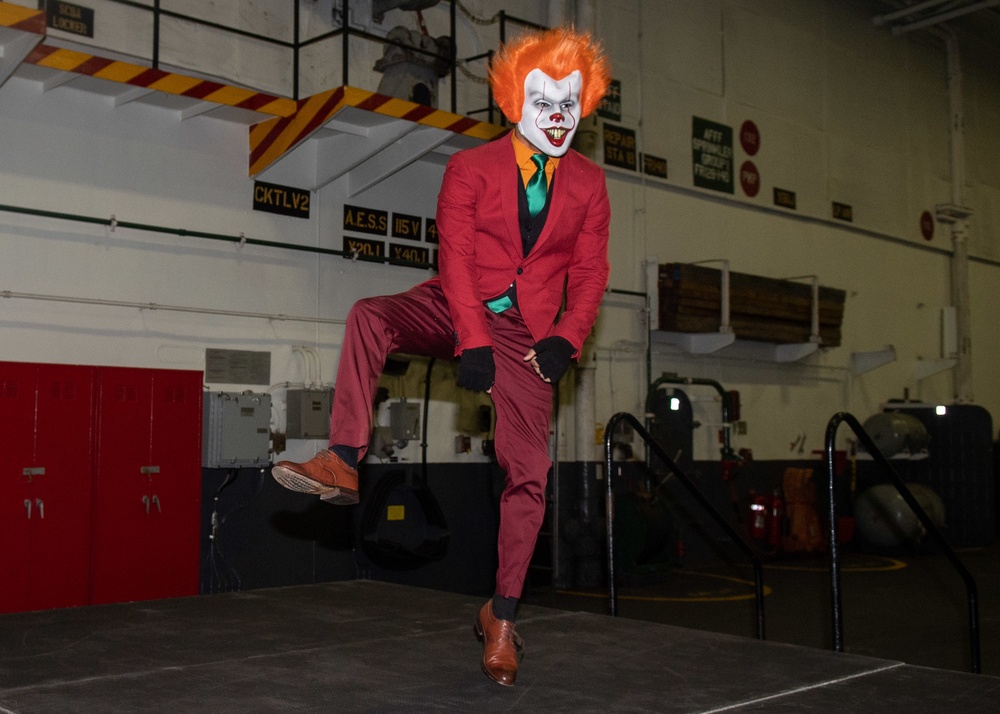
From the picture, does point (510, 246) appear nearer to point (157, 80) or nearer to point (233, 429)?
point (157, 80)

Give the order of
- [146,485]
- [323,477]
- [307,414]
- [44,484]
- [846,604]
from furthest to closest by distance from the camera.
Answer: [846,604] → [307,414] → [146,485] → [44,484] → [323,477]

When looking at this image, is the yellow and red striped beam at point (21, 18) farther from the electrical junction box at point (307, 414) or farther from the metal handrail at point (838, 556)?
the metal handrail at point (838, 556)

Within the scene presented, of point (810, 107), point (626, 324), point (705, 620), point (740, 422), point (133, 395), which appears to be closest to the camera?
point (133, 395)

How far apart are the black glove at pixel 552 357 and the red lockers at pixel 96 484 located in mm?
4420

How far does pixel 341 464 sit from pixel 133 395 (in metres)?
4.20

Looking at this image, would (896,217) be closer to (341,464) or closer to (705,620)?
(705,620)

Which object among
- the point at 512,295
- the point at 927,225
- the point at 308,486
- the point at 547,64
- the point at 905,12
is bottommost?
the point at 308,486

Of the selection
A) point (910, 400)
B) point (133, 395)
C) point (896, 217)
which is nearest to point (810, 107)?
point (896, 217)

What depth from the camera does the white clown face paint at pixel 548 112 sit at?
3.27m

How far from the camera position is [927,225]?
45.8 ft

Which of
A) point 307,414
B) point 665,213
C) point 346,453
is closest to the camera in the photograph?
point 346,453

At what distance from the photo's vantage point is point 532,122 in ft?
10.7

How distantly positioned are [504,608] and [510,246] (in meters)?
1.18

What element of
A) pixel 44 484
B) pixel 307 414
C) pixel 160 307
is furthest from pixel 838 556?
pixel 160 307
